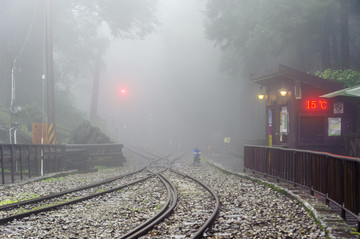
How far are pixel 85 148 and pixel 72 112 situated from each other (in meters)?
15.0

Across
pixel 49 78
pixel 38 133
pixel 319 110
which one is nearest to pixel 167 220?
pixel 319 110

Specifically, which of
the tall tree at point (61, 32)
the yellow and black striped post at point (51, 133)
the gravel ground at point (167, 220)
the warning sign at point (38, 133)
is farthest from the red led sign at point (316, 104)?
the tall tree at point (61, 32)

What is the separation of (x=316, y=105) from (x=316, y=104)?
5cm

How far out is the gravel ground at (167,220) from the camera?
662 cm

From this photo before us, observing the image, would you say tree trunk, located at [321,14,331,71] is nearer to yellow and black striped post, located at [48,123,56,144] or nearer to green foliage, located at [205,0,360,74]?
green foliage, located at [205,0,360,74]

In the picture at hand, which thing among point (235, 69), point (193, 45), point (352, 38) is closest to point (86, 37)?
point (235, 69)

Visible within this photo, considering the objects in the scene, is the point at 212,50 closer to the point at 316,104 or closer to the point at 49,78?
the point at 49,78

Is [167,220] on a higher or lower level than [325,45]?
lower

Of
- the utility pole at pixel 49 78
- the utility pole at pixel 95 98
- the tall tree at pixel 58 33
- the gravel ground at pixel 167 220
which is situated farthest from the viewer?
the utility pole at pixel 95 98

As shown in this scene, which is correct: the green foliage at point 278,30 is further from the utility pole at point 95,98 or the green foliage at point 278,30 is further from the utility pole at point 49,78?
the utility pole at point 49,78

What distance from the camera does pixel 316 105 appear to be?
18.0 meters

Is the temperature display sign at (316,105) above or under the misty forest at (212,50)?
under

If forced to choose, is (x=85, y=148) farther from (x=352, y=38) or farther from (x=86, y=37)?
(x=352, y=38)

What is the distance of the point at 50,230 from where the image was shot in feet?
22.5
